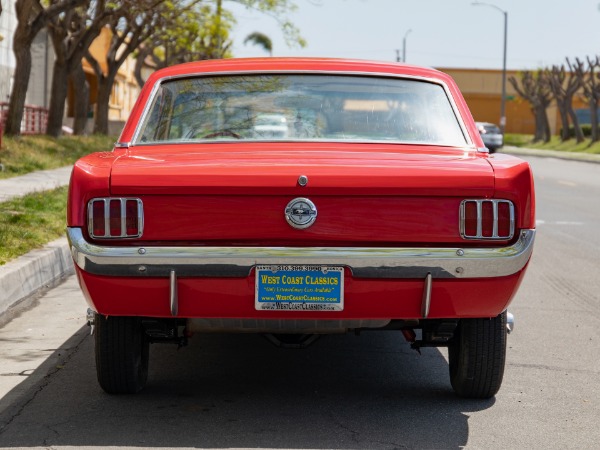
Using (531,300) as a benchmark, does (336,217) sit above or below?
above

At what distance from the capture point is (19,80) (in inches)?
1025

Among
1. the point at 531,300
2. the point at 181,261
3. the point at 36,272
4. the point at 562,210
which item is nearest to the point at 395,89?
the point at 181,261

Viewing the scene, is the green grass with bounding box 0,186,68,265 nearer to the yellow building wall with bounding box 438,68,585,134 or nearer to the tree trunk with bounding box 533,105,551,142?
the tree trunk with bounding box 533,105,551,142

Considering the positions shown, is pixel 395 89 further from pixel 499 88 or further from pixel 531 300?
pixel 499 88

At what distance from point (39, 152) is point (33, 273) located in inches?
649

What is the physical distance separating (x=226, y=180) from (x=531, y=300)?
15.7ft

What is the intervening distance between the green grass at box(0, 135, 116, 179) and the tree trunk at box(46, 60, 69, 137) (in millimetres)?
397

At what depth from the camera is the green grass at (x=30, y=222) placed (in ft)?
32.9

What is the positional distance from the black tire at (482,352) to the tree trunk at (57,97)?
27.0 metres

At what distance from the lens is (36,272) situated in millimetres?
9492

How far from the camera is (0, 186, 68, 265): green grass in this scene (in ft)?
32.9

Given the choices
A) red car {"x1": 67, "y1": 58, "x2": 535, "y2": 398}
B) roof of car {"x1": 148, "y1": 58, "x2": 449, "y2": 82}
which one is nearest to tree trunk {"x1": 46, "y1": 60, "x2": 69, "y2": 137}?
roof of car {"x1": 148, "y1": 58, "x2": 449, "y2": 82}

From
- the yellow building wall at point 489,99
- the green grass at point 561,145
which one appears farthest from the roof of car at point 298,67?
the yellow building wall at point 489,99

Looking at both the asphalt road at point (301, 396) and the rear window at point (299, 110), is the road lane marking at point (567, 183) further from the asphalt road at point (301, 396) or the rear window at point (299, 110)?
the rear window at point (299, 110)
